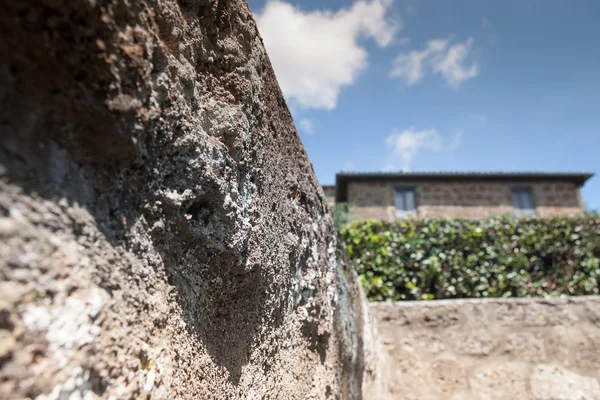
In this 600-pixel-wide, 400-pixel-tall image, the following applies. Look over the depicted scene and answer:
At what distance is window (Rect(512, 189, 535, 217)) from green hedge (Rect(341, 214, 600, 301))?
328 inches

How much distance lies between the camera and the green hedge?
177 inches

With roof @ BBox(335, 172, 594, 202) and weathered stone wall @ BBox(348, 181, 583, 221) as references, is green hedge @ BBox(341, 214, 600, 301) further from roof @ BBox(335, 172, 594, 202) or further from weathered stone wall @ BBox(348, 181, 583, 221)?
roof @ BBox(335, 172, 594, 202)

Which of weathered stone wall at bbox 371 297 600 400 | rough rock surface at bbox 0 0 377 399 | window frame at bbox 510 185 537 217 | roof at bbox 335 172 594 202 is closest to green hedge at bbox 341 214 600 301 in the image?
weathered stone wall at bbox 371 297 600 400

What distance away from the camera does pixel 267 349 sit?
1.16 meters

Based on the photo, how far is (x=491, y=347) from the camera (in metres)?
3.44

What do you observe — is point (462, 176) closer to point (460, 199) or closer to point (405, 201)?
point (460, 199)

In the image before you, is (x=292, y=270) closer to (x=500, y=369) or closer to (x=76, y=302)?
(x=76, y=302)

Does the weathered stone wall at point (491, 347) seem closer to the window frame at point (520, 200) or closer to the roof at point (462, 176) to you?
the roof at point (462, 176)

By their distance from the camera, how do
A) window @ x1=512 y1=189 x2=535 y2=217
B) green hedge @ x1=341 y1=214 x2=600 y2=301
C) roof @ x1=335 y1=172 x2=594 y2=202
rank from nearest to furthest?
green hedge @ x1=341 y1=214 x2=600 y2=301
roof @ x1=335 y1=172 x2=594 y2=202
window @ x1=512 y1=189 x2=535 y2=217

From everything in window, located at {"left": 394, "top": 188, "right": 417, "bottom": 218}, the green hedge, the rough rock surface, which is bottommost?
the rough rock surface

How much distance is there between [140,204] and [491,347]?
3504 millimetres

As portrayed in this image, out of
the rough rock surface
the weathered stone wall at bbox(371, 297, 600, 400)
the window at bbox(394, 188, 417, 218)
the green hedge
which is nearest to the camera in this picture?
the rough rock surface

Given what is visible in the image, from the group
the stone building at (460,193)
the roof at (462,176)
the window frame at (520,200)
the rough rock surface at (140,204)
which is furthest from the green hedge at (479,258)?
the window frame at (520,200)

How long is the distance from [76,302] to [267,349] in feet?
2.36
